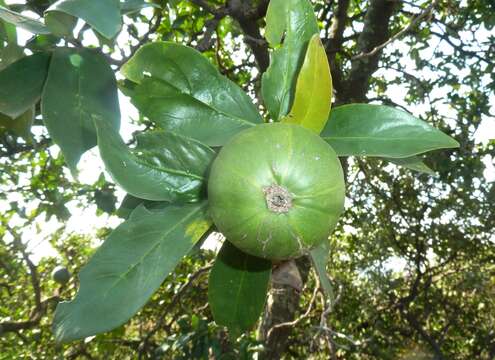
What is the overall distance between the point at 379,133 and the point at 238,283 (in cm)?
60

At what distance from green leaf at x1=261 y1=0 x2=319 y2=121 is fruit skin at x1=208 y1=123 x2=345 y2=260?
0.27m

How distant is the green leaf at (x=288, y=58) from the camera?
1.30 meters

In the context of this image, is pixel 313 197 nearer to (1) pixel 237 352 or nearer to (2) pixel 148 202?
(2) pixel 148 202

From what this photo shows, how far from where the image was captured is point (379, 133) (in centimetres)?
125

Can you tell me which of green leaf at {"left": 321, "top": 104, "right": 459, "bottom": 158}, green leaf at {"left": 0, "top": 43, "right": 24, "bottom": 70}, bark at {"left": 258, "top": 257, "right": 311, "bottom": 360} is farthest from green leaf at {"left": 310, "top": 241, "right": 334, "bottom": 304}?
bark at {"left": 258, "top": 257, "right": 311, "bottom": 360}

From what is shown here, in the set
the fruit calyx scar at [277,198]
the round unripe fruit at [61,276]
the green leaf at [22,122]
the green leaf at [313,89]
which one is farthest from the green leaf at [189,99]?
the round unripe fruit at [61,276]

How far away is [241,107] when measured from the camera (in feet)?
4.20

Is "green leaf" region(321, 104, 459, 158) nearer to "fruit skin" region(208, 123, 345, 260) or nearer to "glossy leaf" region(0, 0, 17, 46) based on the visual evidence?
"fruit skin" region(208, 123, 345, 260)

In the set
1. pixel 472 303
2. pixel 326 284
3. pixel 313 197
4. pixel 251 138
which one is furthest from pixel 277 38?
pixel 472 303

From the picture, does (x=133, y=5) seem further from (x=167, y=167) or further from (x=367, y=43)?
(x=367, y=43)

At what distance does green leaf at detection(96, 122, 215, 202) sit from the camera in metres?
1.13

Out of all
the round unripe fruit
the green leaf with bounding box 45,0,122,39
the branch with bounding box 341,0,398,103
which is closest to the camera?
the green leaf with bounding box 45,0,122,39

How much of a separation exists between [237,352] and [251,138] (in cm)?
291

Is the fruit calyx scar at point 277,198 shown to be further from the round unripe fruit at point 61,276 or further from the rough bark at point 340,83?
the round unripe fruit at point 61,276
